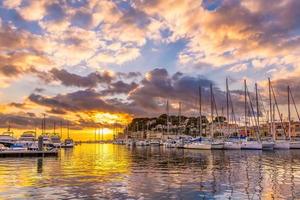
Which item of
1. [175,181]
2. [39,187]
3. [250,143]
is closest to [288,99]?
[250,143]

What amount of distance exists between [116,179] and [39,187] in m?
8.92

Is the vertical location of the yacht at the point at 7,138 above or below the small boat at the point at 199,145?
above

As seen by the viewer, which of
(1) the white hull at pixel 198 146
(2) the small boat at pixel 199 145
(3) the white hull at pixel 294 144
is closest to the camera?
(3) the white hull at pixel 294 144

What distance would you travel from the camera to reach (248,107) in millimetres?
137500

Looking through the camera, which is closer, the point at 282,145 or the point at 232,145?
the point at 232,145

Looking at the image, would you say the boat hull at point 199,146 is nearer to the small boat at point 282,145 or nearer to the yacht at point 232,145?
the yacht at point 232,145

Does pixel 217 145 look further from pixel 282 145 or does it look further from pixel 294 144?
pixel 294 144

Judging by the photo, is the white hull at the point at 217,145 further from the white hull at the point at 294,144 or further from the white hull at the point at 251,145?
the white hull at the point at 294,144

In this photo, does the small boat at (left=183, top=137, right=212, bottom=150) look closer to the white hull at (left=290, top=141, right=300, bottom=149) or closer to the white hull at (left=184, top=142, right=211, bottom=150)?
the white hull at (left=184, top=142, right=211, bottom=150)

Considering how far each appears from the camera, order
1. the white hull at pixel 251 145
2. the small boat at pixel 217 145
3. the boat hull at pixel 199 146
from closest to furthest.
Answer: the white hull at pixel 251 145, the small boat at pixel 217 145, the boat hull at pixel 199 146

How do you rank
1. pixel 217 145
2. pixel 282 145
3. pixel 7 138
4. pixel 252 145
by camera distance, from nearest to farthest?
pixel 252 145 → pixel 217 145 → pixel 282 145 → pixel 7 138

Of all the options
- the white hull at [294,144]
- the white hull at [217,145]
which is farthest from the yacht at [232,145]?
the white hull at [294,144]

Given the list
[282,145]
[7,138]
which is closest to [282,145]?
[282,145]

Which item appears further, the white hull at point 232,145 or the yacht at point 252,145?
the white hull at point 232,145
